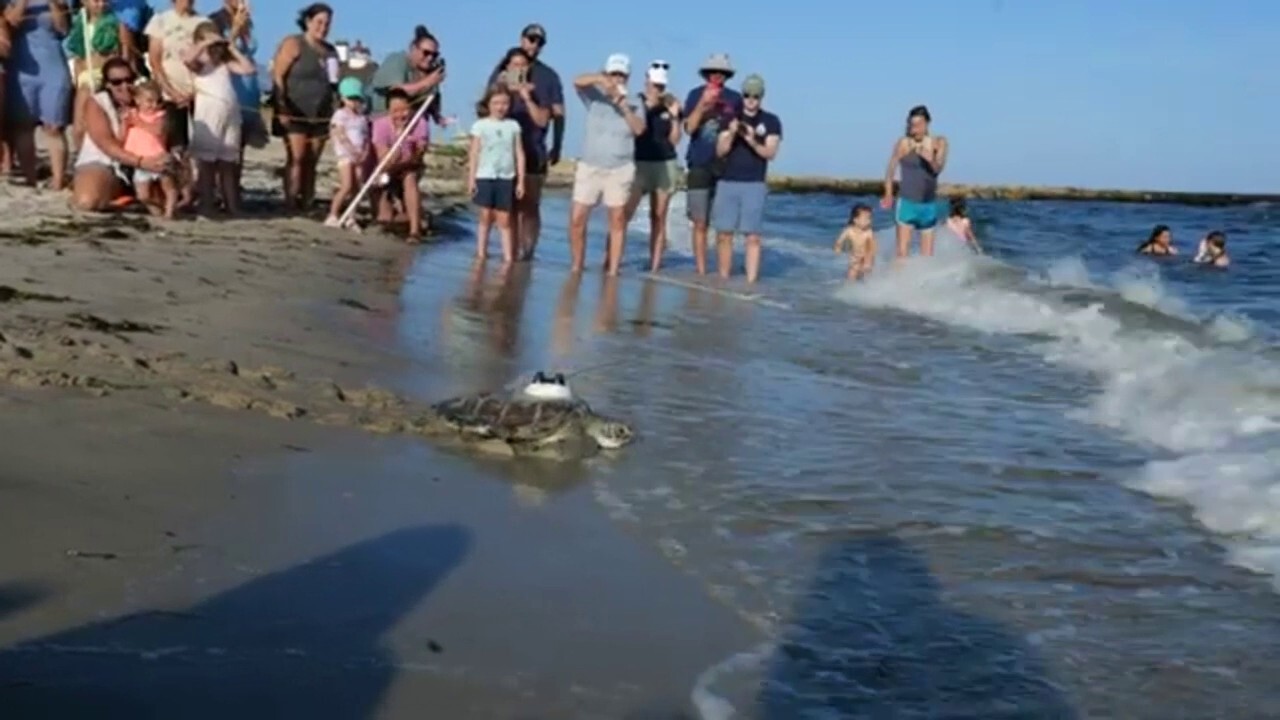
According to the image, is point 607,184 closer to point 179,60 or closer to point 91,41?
point 179,60

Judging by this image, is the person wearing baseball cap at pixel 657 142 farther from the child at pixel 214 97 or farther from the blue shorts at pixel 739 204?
the child at pixel 214 97

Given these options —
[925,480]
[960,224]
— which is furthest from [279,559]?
[960,224]

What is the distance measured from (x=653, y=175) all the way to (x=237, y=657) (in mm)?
9300

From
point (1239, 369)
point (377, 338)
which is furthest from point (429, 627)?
point (1239, 369)

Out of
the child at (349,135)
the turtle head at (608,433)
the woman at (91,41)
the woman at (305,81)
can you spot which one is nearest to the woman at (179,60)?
the woman at (91,41)

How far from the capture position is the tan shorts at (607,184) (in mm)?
11633

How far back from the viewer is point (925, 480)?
549cm

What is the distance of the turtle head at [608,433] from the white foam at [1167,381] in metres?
1.92

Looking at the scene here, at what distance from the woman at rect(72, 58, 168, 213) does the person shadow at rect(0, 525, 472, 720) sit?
720 centimetres

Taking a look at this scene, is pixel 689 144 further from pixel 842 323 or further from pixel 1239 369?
pixel 1239 369

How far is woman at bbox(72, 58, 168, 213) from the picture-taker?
10.2m

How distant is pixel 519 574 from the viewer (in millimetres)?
3982

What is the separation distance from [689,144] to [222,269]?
492cm

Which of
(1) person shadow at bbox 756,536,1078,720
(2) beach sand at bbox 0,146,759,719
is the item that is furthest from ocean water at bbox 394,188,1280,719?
(2) beach sand at bbox 0,146,759,719
